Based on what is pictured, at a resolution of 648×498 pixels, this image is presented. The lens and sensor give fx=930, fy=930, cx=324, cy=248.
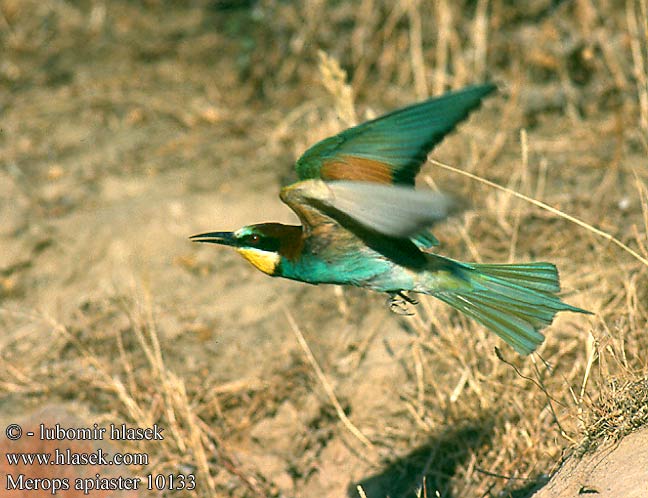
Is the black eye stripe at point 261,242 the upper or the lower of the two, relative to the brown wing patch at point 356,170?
lower

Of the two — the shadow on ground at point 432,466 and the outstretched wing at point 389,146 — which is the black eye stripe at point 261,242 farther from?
the shadow on ground at point 432,466

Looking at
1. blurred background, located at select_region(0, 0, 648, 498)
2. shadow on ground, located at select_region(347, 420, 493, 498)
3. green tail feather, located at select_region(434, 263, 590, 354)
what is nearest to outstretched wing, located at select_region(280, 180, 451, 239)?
green tail feather, located at select_region(434, 263, 590, 354)

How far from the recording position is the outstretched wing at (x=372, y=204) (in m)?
2.09

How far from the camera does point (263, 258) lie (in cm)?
259

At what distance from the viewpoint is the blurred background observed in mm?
3139

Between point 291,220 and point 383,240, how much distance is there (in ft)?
5.59

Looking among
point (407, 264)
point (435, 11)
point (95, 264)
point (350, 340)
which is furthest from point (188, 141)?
point (407, 264)

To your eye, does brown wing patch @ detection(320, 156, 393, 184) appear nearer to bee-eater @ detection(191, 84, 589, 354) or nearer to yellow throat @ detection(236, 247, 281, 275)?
bee-eater @ detection(191, 84, 589, 354)

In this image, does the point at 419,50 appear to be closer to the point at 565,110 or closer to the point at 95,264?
the point at 565,110

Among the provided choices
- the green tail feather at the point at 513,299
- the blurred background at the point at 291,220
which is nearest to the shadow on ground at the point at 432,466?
the blurred background at the point at 291,220

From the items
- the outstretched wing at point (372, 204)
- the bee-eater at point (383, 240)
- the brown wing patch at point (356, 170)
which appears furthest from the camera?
the brown wing patch at point (356, 170)

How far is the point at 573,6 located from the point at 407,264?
2509mm

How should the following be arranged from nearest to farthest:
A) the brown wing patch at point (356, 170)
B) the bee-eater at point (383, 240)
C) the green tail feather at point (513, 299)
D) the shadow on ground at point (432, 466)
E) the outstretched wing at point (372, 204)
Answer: the outstretched wing at point (372, 204) < the bee-eater at point (383, 240) < the brown wing patch at point (356, 170) < the green tail feather at point (513, 299) < the shadow on ground at point (432, 466)

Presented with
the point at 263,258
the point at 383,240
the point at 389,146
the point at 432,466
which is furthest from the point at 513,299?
the point at 432,466
